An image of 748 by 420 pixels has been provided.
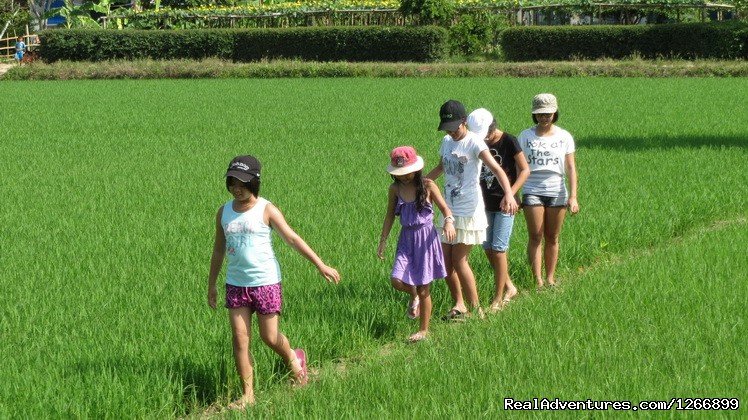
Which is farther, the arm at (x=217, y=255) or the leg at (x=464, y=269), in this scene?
the leg at (x=464, y=269)

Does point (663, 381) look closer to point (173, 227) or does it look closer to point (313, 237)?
point (313, 237)

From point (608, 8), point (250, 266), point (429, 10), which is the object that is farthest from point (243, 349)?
point (608, 8)

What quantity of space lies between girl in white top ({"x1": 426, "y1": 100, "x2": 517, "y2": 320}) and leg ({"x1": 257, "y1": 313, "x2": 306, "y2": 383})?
155 centimetres

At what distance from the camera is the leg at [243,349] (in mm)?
5551

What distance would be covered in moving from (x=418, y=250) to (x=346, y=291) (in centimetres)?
114

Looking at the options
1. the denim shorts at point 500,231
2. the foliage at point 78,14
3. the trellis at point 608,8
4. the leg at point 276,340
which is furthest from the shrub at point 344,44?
the leg at point 276,340

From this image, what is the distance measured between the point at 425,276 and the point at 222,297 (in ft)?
5.45

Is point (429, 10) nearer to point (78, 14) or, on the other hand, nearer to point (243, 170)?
point (78, 14)

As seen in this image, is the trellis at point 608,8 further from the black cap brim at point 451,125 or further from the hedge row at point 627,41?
the black cap brim at point 451,125

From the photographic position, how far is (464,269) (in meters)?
7.19

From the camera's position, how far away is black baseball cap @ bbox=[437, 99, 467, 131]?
6.92 metres

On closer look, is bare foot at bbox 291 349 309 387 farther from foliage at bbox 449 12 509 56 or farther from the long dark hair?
foliage at bbox 449 12 509 56

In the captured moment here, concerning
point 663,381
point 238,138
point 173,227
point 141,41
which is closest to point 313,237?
point 173,227

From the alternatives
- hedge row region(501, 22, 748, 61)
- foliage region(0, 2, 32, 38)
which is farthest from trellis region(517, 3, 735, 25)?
foliage region(0, 2, 32, 38)
